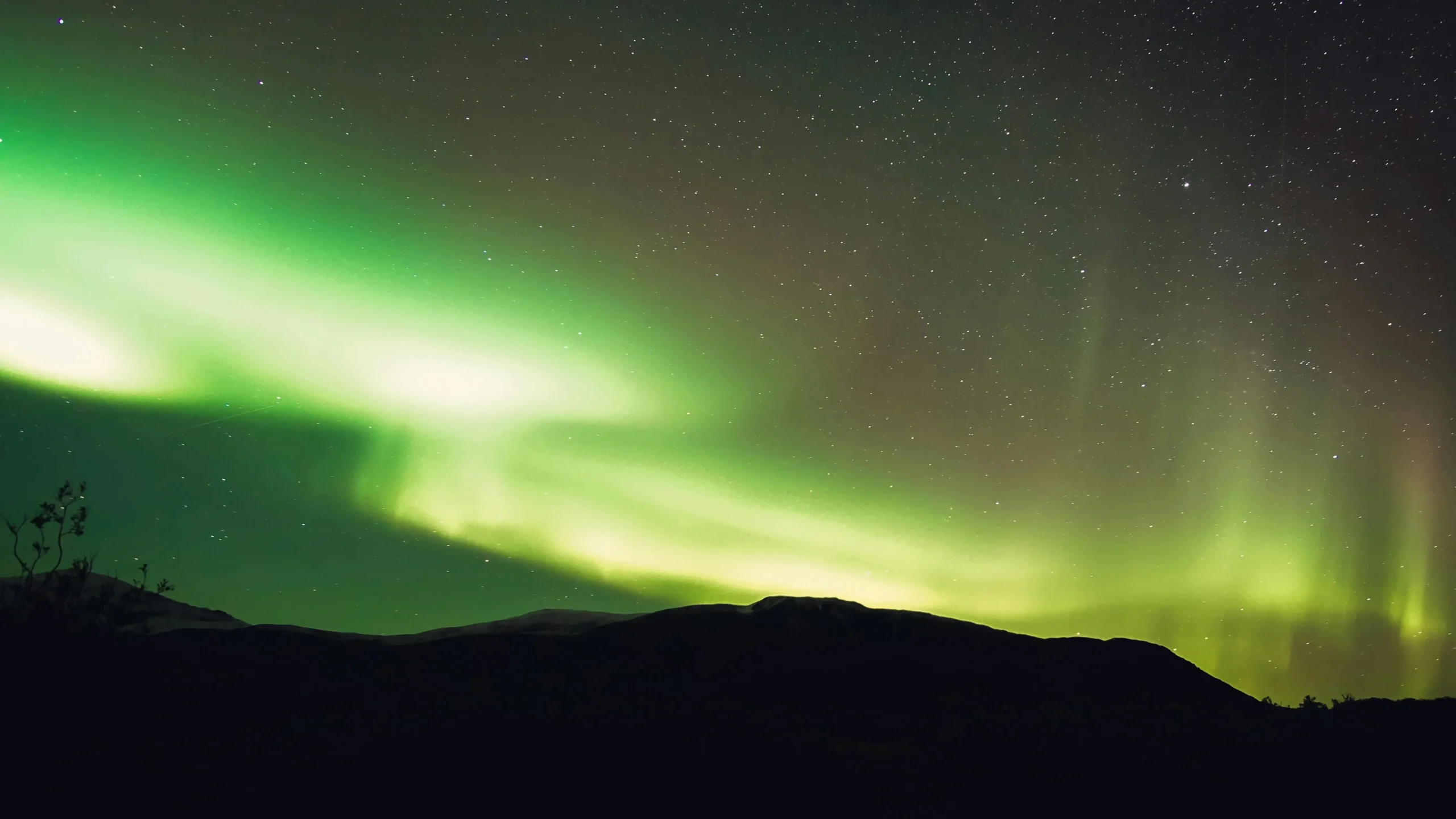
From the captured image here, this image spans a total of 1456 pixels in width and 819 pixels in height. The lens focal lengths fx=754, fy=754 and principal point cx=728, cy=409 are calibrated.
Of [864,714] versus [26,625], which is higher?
[864,714]

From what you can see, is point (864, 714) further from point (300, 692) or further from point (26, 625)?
point (26, 625)

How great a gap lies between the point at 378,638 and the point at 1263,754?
3950cm

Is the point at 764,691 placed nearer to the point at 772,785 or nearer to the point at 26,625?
the point at 772,785

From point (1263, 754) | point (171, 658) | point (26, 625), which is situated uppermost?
point (1263, 754)

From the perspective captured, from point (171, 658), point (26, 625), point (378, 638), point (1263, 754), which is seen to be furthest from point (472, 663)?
point (1263, 754)

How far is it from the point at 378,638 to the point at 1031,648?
116 ft

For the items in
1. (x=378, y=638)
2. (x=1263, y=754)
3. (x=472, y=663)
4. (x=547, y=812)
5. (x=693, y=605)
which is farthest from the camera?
(x=693, y=605)

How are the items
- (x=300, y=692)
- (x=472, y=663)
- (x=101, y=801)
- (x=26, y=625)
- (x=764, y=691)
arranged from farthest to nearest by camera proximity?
(x=472, y=663) < (x=764, y=691) < (x=300, y=692) < (x=26, y=625) < (x=101, y=801)

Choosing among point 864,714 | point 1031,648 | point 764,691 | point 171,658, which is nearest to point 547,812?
point 864,714

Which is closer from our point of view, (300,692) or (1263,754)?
(1263,754)

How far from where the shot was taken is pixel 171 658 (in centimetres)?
2909

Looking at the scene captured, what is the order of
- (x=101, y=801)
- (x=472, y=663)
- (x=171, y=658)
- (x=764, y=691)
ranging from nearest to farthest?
1. (x=101, y=801)
2. (x=171, y=658)
3. (x=764, y=691)
4. (x=472, y=663)

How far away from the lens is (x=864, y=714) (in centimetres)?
1984

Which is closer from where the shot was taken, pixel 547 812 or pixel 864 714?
pixel 547 812
